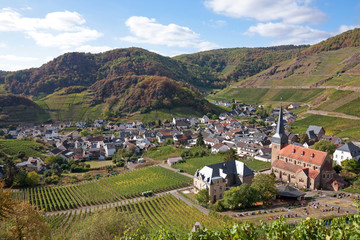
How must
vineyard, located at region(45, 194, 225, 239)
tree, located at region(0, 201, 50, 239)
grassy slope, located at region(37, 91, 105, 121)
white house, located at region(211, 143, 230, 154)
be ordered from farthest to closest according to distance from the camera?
grassy slope, located at region(37, 91, 105, 121) → white house, located at region(211, 143, 230, 154) → vineyard, located at region(45, 194, 225, 239) → tree, located at region(0, 201, 50, 239)

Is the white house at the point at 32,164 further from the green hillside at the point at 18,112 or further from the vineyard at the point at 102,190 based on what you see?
the green hillside at the point at 18,112

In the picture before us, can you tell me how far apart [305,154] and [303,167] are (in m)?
2.78

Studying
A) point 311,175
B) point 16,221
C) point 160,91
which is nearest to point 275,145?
point 311,175

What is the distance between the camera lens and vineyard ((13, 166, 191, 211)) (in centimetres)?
4727

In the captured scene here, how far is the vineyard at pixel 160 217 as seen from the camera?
1340 inches

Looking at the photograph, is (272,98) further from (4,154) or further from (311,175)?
(4,154)

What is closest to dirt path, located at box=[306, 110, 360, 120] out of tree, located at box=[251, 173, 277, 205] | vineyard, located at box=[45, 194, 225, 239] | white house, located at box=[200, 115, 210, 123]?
white house, located at box=[200, 115, 210, 123]

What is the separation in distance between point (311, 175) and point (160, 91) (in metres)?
115

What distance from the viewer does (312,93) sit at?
143875 millimetres

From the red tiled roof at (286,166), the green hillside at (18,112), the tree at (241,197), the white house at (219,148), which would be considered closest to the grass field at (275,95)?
the white house at (219,148)

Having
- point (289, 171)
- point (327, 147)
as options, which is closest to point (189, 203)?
point (289, 171)

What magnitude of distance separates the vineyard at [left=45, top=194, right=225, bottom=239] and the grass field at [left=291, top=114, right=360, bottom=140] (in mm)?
59685

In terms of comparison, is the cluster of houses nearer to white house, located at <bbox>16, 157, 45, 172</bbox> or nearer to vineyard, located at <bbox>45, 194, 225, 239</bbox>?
vineyard, located at <bbox>45, 194, 225, 239</bbox>

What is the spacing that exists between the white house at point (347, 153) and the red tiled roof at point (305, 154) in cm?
1080
